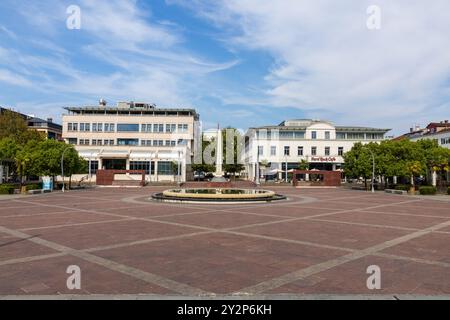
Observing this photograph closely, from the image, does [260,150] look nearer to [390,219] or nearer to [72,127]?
[72,127]

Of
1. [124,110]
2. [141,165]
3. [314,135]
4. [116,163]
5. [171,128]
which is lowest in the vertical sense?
[141,165]

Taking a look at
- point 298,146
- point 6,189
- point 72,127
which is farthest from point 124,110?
point 6,189

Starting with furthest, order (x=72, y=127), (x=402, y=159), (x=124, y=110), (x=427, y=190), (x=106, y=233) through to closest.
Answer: (x=124, y=110) → (x=72, y=127) → (x=402, y=159) → (x=427, y=190) → (x=106, y=233)

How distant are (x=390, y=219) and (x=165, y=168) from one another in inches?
2106

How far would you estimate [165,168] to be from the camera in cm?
6712

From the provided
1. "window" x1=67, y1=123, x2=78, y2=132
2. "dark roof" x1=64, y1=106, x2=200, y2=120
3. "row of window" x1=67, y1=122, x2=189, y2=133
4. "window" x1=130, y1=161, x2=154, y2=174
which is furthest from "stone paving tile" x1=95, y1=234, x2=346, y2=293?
"window" x1=67, y1=123, x2=78, y2=132

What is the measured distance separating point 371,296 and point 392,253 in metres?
4.39

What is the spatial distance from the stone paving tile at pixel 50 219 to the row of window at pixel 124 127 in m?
52.6

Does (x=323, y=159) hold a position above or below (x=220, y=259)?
above

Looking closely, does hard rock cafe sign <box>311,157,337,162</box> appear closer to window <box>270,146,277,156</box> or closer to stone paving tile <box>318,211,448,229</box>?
window <box>270,146,277,156</box>

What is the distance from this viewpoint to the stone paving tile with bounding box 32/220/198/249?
37.9 ft

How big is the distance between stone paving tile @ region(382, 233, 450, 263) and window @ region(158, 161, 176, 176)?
5743 cm

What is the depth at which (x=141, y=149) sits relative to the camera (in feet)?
227
